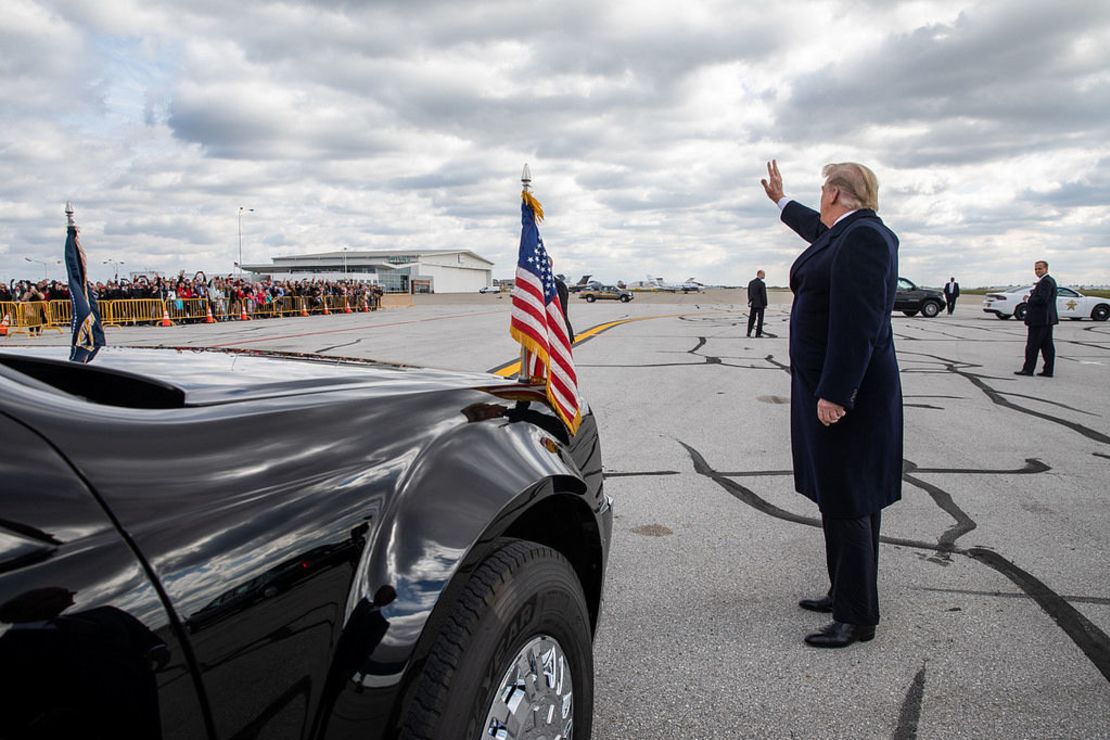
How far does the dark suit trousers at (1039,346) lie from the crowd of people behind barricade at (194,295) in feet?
79.4

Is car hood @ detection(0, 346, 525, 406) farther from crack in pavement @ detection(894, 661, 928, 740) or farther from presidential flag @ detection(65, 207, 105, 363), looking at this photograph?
presidential flag @ detection(65, 207, 105, 363)

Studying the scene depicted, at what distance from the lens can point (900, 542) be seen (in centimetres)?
419

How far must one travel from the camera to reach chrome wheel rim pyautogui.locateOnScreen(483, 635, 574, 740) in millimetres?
1658

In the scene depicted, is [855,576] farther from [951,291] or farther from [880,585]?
[951,291]

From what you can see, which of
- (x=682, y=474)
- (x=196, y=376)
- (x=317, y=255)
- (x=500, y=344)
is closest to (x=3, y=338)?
(x=500, y=344)

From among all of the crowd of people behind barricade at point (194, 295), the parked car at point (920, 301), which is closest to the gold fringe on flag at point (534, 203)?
the crowd of people behind barricade at point (194, 295)

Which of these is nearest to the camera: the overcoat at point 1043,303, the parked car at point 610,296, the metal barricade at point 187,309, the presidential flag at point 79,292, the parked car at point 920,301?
the presidential flag at point 79,292

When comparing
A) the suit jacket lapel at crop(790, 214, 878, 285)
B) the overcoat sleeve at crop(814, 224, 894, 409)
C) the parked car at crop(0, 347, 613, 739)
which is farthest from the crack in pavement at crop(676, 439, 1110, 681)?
the parked car at crop(0, 347, 613, 739)

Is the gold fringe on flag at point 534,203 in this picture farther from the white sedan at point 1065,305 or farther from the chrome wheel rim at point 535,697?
the white sedan at point 1065,305

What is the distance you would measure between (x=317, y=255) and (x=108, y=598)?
140m

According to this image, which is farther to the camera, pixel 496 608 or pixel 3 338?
pixel 3 338

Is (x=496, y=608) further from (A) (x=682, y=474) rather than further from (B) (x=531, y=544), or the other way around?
(A) (x=682, y=474)

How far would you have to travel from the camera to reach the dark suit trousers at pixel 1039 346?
11288 mm

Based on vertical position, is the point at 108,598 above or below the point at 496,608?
above
